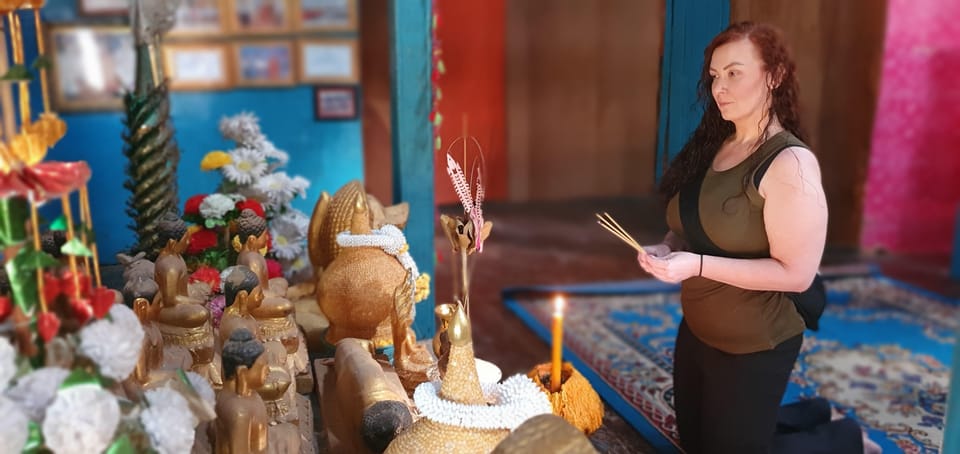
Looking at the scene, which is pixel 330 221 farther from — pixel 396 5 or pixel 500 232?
pixel 500 232

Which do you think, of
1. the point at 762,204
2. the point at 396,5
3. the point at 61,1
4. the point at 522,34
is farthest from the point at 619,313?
the point at 522,34

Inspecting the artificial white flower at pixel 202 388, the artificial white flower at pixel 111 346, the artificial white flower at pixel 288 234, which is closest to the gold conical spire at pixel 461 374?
the artificial white flower at pixel 202 388

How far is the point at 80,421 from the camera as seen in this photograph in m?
0.86

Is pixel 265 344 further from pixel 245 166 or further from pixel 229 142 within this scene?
pixel 229 142

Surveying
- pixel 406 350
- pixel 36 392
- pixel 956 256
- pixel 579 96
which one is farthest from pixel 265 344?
pixel 579 96

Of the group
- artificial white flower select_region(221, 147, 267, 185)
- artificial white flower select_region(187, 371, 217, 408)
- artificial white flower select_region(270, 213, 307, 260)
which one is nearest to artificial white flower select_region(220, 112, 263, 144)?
artificial white flower select_region(221, 147, 267, 185)

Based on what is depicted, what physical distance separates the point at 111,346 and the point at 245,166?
1.60m

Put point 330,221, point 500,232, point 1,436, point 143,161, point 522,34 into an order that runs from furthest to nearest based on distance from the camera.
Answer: point 522,34 < point 500,232 < point 143,161 < point 330,221 < point 1,436

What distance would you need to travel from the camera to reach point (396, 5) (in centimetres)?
246

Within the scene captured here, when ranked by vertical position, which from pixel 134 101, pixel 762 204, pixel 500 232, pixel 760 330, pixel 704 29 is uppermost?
pixel 704 29

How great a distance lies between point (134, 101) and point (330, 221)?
0.85 meters

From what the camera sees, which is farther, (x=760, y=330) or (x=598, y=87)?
(x=598, y=87)

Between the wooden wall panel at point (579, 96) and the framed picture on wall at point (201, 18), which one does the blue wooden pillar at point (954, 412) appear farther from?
the wooden wall panel at point (579, 96)

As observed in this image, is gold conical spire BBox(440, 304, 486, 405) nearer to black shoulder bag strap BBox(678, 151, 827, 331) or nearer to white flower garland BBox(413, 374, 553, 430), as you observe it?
white flower garland BBox(413, 374, 553, 430)
